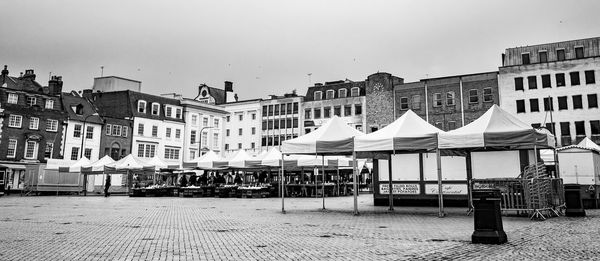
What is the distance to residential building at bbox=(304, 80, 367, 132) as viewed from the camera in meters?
73.4

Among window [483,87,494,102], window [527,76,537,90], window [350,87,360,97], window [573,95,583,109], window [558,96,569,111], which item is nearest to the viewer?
window [573,95,583,109]

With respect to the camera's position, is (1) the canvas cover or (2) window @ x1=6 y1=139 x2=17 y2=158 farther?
(2) window @ x1=6 y1=139 x2=17 y2=158

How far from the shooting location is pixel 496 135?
1622cm

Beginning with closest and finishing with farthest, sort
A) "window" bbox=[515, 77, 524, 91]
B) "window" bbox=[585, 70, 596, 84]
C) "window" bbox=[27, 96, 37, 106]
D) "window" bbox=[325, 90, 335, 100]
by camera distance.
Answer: "window" bbox=[585, 70, 596, 84] < "window" bbox=[27, 96, 37, 106] < "window" bbox=[515, 77, 524, 91] < "window" bbox=[325, 90, 335, 100]

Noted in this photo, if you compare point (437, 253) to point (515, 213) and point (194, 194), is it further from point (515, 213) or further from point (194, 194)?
point (194, 194)

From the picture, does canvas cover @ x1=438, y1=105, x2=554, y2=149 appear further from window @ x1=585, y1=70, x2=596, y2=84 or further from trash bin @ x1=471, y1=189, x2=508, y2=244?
window @ x1=585, y1=70, x2=596, y2=84

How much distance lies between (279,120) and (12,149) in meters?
40.8

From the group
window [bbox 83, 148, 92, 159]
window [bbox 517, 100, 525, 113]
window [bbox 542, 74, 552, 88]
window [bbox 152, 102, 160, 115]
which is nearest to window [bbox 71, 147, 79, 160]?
window [bbox 83, 148, 92, 159]

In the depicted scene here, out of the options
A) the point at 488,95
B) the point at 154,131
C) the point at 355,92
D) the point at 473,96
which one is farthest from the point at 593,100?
the point at 154,131

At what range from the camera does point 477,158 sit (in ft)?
69.9

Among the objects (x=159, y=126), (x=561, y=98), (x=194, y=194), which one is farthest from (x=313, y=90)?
(x=194, y=194)

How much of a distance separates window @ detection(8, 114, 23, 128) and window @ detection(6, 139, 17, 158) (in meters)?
1.72

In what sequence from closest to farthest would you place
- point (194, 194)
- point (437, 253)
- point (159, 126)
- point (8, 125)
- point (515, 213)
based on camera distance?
1. point (437, 253)
2. point (515, 213)
3. point (194, 194)
4. point (8, 125)
5. point (159, 126)

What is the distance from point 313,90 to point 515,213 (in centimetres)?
6330
